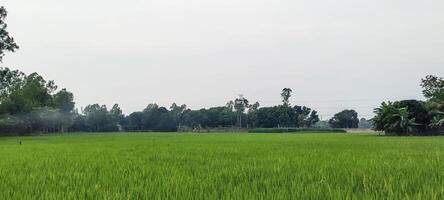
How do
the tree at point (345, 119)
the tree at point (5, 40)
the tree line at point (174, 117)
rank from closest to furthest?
the tree at point (5, 40) → the tree line at point (174, 117) → the tree at point (345, 119)

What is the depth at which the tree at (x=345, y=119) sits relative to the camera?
153750 millimetres

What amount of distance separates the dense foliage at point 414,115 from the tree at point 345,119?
315 feet

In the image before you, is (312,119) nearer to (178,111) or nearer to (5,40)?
(178,111)

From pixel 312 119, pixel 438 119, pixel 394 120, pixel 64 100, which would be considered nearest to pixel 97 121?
pixel 64 100

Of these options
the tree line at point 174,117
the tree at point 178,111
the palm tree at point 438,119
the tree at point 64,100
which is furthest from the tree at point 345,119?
the palm tree at point 438,119

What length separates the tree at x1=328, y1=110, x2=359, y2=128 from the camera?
504 feet

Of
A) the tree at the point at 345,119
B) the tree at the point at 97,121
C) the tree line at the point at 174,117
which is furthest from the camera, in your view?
the tree at the point at 345,119

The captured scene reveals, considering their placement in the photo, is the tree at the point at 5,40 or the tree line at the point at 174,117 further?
the tree line at the point at 174,117

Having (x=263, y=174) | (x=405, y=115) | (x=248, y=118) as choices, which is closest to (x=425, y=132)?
(x=405, y=115)

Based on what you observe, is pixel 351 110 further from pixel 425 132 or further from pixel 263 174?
pixel 263 174

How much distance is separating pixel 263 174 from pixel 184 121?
15532cm

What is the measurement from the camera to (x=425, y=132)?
185 feet

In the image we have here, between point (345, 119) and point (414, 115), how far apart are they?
99.1 m

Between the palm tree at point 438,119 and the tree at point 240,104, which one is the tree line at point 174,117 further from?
the palm tree at point 438,119
